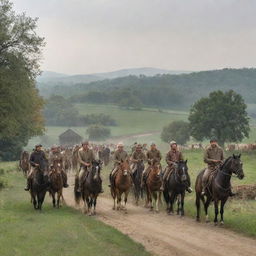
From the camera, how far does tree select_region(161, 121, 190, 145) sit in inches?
4500

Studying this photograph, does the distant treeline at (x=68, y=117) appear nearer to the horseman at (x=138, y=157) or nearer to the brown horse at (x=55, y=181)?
the horseman at (x=138, y=157)

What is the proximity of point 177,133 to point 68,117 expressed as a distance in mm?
52383

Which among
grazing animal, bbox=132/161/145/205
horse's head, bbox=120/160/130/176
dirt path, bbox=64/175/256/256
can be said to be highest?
horse's head, bbox=120/160/130/176

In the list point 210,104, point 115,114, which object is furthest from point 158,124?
point 210,104

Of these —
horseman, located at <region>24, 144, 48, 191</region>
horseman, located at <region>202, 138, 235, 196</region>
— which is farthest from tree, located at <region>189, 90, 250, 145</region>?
horseman, located at <region>24, 144, 48, 191</region>

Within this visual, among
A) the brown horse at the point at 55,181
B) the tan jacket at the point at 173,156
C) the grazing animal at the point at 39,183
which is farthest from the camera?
the brown horse at the point at 55,181

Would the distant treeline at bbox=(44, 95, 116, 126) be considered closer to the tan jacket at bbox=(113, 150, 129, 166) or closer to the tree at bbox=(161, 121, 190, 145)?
the tree at bbox=(161, 121, 190, 145)

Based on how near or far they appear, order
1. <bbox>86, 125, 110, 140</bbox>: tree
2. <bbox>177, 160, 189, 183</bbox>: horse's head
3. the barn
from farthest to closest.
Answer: <bbox>86, 125, 110, 140</bbox>: tree < the barn < <bbox>177, 160, 189, 183</bbox>: horse's head

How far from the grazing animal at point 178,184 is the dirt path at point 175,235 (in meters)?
0.70

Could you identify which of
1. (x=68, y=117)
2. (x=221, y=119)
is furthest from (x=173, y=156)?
(x=68, y=117)

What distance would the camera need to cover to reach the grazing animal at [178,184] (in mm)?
19750

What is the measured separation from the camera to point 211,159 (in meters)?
19.3

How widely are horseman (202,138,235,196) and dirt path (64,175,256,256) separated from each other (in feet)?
5.57

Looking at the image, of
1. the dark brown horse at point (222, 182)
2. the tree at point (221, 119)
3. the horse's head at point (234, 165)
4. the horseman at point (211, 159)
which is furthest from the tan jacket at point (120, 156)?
the tree at point (221, 119)
